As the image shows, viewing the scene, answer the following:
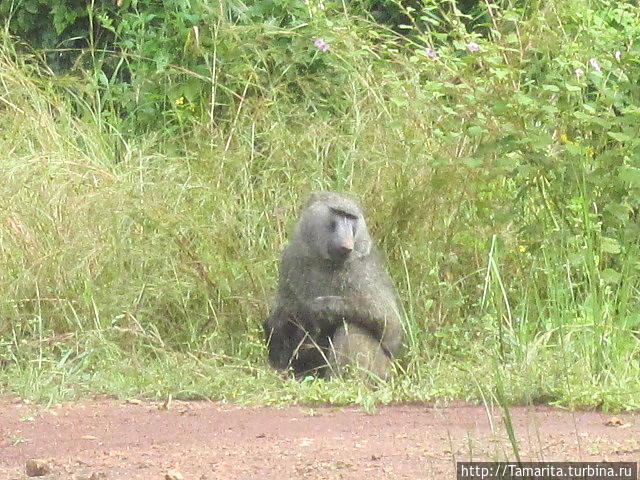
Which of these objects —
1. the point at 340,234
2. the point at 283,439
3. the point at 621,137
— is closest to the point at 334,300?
the point at 340,234

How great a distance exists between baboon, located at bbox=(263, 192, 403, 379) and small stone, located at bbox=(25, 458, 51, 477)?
2123mm

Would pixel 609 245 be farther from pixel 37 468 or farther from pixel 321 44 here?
pixel 37 468

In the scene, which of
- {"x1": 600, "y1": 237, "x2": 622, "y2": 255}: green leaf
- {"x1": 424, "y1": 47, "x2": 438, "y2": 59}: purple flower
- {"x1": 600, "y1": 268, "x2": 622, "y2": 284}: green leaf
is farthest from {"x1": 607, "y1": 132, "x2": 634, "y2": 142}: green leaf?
{"x1": 424, "y1": 47, "x2": 438, "y2": 59}: purple flower

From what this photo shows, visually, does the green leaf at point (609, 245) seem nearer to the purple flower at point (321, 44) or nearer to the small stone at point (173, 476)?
the purple flower at point (321, 44)

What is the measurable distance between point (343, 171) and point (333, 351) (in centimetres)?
132

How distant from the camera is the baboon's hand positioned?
6.28 meters

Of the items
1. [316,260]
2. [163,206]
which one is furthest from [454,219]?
[163,206]

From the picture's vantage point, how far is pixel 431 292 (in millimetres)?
6828

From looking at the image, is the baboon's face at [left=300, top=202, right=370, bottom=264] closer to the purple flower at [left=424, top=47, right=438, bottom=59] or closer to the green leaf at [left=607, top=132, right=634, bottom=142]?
the purple flower at [left=424, top=47, right=438, bottom=59]

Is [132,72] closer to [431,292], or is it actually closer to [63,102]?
[63,102]

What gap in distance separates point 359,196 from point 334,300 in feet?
3.19

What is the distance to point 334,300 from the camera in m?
6.29

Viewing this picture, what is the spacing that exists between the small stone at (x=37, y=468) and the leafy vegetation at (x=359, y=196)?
1.61 meters

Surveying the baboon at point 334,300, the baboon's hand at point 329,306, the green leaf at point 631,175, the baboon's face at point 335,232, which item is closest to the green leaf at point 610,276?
the green leaf at point 631,175
